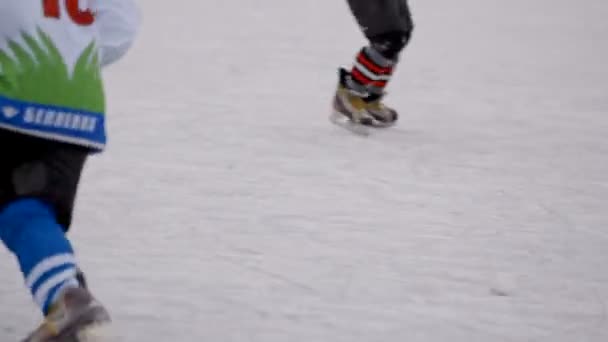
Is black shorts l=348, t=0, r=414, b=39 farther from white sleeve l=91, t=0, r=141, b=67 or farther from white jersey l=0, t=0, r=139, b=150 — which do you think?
white jersey l=0, t=0, r=139, b=150

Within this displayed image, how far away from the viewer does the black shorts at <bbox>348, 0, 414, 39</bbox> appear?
3418 mm

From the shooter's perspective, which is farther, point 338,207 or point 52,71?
point 338,207

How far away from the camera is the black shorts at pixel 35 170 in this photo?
1416mm

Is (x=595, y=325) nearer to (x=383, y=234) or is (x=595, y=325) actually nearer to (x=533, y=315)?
(x=533, y=315)

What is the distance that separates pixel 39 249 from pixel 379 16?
2.17 meters

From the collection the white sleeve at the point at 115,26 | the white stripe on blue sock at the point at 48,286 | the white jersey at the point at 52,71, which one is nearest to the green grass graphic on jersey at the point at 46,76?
the white jersey at the point at 52,71

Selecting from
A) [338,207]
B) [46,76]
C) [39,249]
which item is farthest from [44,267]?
[338,207]

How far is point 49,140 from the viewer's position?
4.72ft

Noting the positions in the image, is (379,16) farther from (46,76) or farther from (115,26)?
(46,76)

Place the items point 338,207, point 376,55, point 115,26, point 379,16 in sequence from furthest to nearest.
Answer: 1. point 376,55
2. point 379,16
3. point 338,207
4. point 115,26

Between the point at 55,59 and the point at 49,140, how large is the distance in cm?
10

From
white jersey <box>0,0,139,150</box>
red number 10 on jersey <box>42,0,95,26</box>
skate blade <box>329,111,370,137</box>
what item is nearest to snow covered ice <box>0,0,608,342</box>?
skate blade <box>329,111,370,137</box>

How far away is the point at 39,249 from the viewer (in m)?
1.41

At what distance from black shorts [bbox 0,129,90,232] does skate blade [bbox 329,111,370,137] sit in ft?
6.72
